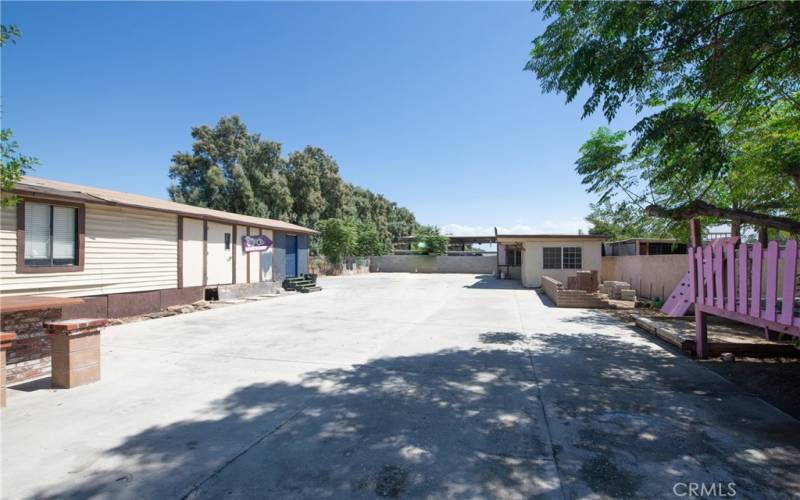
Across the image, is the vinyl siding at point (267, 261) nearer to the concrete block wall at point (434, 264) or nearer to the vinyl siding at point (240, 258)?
the vinyl siding at point (240, 258)

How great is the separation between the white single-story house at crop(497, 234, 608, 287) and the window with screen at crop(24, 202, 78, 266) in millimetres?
15459

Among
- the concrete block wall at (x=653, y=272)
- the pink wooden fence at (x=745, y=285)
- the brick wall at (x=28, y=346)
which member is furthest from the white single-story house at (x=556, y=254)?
the brick wall at (x=28, y=346)

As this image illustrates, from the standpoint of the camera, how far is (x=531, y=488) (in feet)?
8.29

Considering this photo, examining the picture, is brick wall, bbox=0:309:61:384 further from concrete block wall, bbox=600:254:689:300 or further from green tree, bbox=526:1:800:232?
concrete block wall, bbox=600:254:689:300

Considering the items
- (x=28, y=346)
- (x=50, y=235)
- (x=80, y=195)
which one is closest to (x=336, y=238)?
(x=80, y=195)

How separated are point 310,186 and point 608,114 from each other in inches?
1125

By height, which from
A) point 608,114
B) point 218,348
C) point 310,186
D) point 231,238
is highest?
point 310,186

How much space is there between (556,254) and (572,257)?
2.42ft

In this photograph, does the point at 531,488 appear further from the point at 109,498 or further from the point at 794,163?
the point at 794,163

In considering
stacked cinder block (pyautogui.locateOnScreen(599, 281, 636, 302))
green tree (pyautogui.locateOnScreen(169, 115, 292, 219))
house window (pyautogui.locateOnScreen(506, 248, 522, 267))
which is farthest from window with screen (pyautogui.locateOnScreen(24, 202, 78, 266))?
house window (pyautogui.locateOnScreen(506, 248, 522, 267))

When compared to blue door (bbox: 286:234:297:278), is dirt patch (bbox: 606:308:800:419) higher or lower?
lower

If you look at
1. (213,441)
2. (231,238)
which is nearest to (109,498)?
(213,441)

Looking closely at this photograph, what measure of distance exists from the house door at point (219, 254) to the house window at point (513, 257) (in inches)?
737

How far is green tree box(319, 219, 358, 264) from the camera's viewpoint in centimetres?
2658
